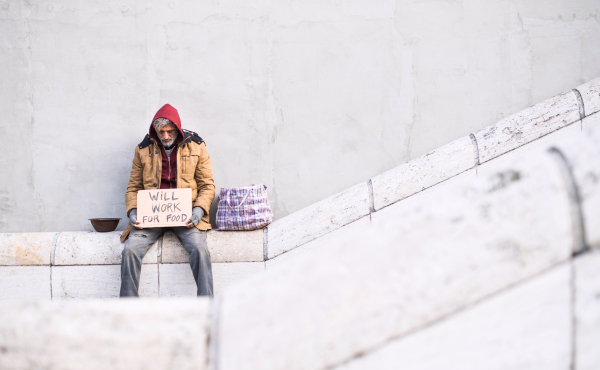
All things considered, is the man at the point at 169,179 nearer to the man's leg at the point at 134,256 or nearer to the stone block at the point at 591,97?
the man's leg at the point at 134,256

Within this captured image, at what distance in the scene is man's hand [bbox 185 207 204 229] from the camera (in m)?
3.00

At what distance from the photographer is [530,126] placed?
3.03 m

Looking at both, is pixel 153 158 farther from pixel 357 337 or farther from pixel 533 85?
pixel 533 85

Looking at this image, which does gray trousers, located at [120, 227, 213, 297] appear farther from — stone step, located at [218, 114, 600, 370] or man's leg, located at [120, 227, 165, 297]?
stone step, located at [218, 114, 600, 370]

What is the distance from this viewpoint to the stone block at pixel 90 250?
10.4 feet

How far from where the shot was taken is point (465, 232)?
2.71 feet

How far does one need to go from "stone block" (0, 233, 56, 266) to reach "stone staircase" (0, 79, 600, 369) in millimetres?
2848

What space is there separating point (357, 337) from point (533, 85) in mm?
3764

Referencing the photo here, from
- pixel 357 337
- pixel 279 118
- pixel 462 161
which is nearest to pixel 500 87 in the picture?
pixel 462 161

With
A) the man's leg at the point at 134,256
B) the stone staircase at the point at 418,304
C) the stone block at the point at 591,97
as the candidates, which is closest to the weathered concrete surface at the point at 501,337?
the stone staircase at the point at 418,304

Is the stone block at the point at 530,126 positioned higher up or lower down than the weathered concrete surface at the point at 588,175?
higher up

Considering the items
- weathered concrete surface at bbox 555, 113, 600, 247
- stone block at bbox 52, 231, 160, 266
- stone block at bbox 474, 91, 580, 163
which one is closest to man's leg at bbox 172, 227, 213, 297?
stone block at bbox 52, 231, 160, 266

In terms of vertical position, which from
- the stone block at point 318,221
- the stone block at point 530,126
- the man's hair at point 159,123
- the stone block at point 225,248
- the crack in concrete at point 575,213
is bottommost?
the crack in concrete at point 575,213

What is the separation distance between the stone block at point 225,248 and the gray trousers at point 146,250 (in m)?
0.10
